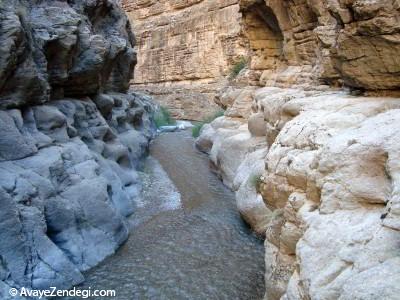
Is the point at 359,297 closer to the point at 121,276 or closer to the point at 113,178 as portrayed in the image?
the point at 121,276

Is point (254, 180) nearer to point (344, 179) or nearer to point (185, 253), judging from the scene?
point (185, 253)

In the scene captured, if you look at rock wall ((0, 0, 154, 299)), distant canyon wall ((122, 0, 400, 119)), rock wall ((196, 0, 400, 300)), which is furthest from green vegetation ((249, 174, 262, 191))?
rock wall ((0, 0, 154, 299))

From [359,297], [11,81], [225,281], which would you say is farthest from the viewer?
[11,81]

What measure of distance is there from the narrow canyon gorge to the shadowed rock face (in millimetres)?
36

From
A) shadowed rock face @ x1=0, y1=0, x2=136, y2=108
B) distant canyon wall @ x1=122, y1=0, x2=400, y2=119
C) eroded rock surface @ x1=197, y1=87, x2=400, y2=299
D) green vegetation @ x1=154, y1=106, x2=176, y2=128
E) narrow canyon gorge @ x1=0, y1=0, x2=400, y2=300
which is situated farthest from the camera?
green vegetation @ x1=154, y1=106, x2=176, y2=128

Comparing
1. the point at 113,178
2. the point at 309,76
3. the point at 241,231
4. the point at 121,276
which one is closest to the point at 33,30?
the point at 113,178

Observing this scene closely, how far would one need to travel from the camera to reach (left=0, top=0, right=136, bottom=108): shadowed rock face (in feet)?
23.9

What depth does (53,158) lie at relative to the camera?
7734 mm

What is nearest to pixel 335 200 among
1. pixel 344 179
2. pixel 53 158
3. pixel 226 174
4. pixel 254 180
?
pixel 344 179

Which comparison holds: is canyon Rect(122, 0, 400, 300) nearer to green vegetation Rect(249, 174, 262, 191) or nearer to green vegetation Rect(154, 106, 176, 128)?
green vegetation Rect(249, 174, 262, 191)

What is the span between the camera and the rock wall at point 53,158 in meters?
6.16

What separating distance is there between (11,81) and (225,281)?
528 cm

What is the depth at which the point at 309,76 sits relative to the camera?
36.7 ft

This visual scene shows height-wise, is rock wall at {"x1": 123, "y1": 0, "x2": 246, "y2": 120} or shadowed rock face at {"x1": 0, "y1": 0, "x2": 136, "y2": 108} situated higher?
shadowed rock face at {"x1": 0, "y1": 0, "x2": 136, "y2": 108}
